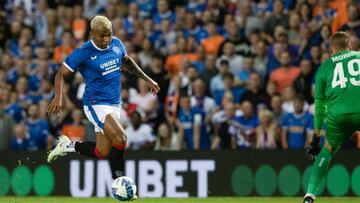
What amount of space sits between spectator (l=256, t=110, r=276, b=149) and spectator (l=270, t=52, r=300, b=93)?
3.56ft

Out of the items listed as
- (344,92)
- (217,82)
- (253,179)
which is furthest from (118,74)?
(217,82)

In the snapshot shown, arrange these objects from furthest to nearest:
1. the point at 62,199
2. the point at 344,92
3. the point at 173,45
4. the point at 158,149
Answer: the point at 173,45 → the point at 158,149 → the point at 62,199 → the point at 344,92

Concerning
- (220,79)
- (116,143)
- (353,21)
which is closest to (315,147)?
(116,143)

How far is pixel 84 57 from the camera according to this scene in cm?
1220

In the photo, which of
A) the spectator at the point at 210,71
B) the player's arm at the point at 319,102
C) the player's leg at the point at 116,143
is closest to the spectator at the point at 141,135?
the spectator at the point at 210,71

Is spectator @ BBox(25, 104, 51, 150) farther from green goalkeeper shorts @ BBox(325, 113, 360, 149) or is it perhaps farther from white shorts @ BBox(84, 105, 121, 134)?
green goalkeeper shorts @ BBox(325, 113, 360, 149)

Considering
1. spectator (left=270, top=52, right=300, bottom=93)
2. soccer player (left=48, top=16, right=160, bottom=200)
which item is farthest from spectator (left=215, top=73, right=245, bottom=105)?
soccer player (left=48, top=16, right=160, bottom=200)

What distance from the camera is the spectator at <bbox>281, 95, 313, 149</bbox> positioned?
1666 cm

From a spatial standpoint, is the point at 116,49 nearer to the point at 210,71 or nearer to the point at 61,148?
the point at 61,148

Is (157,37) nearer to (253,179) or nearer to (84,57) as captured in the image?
(253,179)

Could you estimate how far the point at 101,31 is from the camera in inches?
472

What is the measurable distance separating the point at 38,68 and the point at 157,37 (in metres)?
2.54

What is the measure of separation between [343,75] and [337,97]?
0.90 feet

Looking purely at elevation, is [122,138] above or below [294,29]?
below
